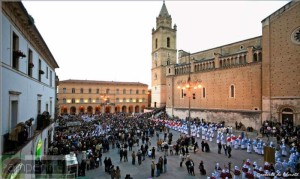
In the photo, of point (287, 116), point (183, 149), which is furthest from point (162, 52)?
point (183, 149)

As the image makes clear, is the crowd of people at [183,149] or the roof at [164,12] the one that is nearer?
the crowd of people at [183,149]

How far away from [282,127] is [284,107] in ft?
10.6

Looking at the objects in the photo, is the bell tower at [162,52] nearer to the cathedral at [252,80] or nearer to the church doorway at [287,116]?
the cathedral at [252,80]

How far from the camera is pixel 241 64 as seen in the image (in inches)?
1140

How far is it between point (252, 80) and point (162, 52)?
2652cm

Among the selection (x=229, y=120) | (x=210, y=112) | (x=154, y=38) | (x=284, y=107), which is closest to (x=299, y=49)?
(x=284, y=107)

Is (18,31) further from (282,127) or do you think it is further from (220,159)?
(282,127)

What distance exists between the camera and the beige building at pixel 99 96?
5516cm

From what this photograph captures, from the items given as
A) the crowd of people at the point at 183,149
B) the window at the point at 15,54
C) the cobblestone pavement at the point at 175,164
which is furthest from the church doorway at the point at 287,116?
the window at the point at 15,54

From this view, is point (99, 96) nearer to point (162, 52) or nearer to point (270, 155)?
point (162, 52)

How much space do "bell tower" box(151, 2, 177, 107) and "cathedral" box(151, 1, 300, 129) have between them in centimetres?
635

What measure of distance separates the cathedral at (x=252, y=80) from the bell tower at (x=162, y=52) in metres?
6.35

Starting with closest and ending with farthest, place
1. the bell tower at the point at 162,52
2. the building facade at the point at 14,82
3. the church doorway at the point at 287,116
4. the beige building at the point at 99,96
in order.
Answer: the building facade at the point at 14,82 < the church doorway at the point at 287,116 < the bell tower at the point at 162,52 < the beige building at the point at 99,96

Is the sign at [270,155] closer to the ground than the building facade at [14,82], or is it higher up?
closer to the ground
